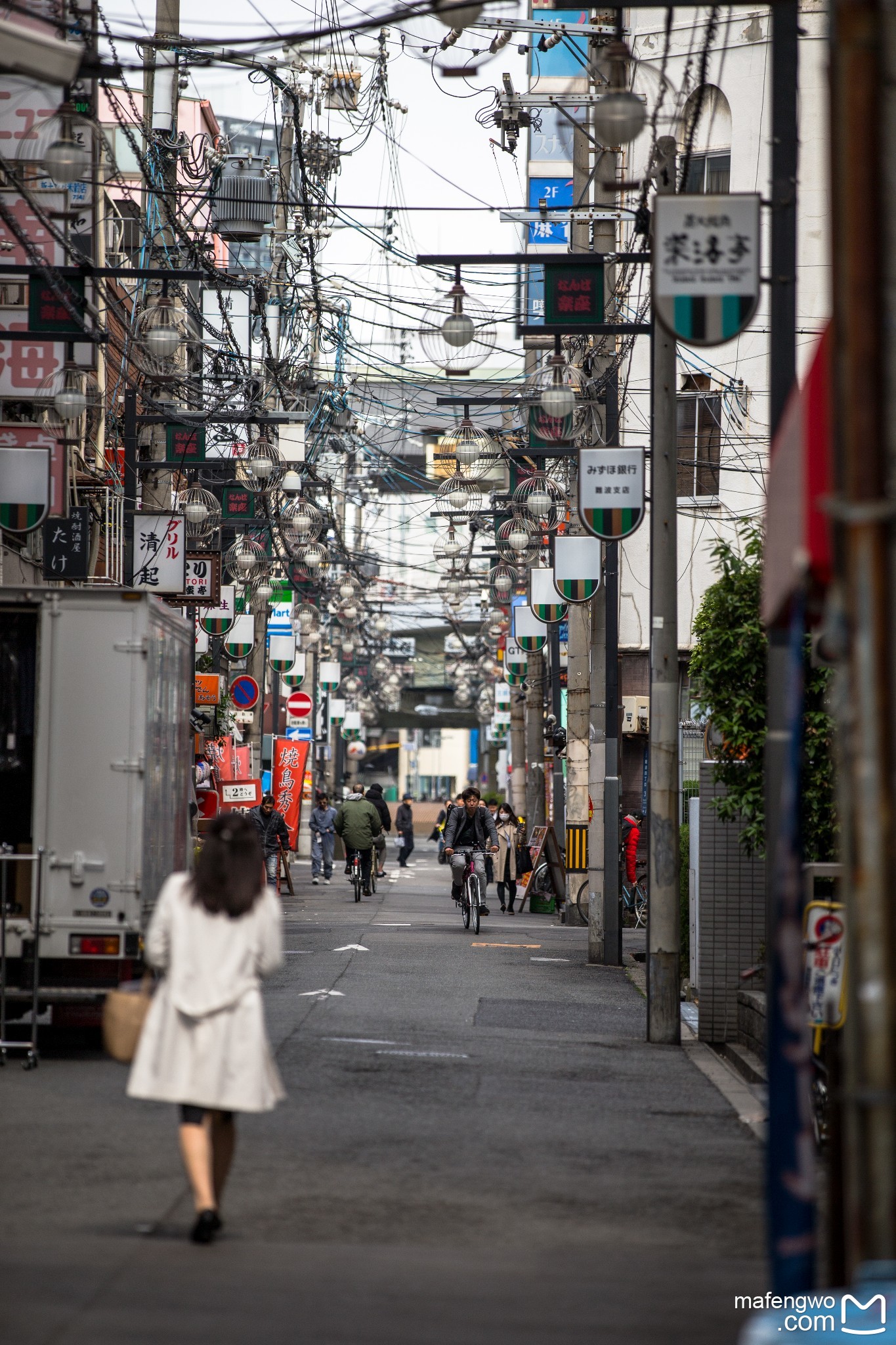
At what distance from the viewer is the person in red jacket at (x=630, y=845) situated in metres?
30.4

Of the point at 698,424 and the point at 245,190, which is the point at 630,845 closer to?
the point at 698,424

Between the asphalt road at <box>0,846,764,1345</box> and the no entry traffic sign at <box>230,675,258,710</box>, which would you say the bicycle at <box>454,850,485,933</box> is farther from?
the asphalt road at <box>0,846,764,1345</box>

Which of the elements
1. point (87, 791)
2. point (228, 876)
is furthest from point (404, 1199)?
point (87, 791)

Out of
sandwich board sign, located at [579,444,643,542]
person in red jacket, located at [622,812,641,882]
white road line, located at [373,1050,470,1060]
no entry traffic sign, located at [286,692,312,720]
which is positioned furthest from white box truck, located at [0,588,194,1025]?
no entry traffic sign, located at [286,692,312,720]

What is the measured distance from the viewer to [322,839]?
4175 centimetres

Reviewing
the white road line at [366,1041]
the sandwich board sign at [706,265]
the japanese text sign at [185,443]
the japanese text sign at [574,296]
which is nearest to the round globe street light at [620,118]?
the sandwich board sign at [706,265]

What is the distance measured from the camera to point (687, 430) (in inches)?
1328

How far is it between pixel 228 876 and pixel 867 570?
3.32 metres

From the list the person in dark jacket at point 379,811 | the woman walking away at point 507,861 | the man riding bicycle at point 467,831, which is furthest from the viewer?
the person in dark jacket at point 379,811

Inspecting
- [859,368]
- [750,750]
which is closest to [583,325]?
[750,750]

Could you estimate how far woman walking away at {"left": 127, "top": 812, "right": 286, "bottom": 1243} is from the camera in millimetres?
7105

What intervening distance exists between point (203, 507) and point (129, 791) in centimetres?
1171

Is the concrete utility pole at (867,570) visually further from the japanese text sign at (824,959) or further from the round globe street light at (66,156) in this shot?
the round globe street light at (66,156)

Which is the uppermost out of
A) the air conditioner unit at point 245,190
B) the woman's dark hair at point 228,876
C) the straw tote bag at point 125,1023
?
the air conditioner unit at point 245,190
